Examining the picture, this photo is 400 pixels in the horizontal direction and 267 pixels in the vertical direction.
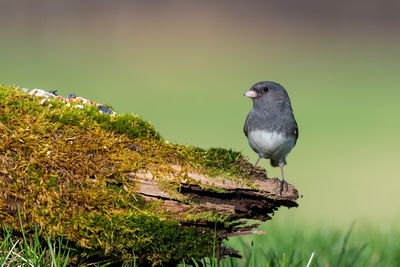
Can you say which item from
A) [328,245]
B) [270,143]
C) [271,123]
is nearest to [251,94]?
[271,123]

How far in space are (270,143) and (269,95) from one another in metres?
0.43

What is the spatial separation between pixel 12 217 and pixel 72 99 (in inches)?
39.3

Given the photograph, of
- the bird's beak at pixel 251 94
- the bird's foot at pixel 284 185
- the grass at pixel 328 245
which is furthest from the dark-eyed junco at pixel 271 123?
the grass at pixel 328 245

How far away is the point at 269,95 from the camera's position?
3.54 meters

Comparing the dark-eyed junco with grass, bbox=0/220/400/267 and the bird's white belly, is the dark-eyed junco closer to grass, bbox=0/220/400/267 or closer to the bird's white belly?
the bird's white belly

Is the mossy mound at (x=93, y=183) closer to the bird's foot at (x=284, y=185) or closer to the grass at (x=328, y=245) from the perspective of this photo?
the bird's foot at (x=284, y=185)

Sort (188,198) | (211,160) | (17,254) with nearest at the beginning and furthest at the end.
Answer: (17,254)
(188,198)
(211,160)

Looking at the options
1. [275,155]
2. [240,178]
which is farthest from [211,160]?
[275,155]

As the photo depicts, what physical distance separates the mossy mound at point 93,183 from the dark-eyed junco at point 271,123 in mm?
690

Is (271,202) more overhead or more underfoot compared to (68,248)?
more overhead

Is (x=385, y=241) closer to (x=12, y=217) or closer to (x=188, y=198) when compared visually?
(x=188, y=198)

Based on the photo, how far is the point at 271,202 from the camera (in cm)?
274

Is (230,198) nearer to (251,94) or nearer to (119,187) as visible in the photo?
(119,187)

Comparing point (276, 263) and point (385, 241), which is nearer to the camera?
point (276, 263)
